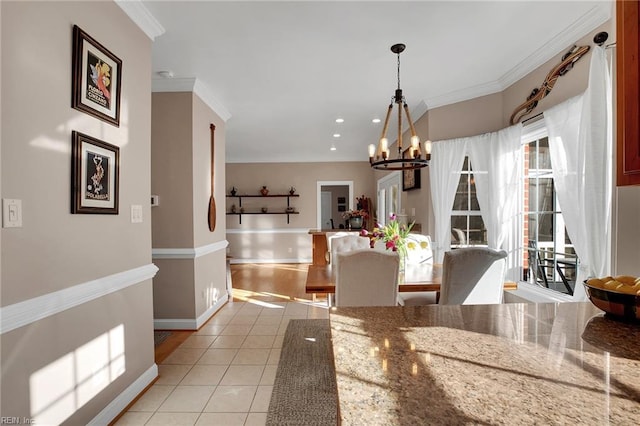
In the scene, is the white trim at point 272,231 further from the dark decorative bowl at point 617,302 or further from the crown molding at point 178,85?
the dark decorative bowl at point 617,302

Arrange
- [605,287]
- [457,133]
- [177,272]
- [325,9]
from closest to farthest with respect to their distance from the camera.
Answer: [605,287]
[325,9]
[177,272]
[457,133]

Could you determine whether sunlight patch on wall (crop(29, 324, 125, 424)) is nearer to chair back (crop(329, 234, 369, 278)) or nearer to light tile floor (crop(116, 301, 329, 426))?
light tile floor (crop(116, 301, 329, 426))

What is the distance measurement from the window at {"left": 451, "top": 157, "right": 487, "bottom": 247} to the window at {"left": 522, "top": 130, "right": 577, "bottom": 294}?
1.96 feet

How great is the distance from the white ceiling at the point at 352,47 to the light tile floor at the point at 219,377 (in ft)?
8.51

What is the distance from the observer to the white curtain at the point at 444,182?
12.0 feet

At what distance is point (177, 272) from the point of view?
331cm

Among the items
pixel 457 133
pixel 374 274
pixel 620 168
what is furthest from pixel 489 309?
pixel 457 133

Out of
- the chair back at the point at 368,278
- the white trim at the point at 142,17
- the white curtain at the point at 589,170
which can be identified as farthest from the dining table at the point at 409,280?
the white trim at the point at 142,17

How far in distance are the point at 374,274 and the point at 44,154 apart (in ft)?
6.51

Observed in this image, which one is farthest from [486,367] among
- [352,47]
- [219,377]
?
[352,47]

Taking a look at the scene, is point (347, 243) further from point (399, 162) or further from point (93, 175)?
point (93, 175)

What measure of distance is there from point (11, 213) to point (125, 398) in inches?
53.9

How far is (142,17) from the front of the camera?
217 cm

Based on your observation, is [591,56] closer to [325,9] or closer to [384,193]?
[325,9]
